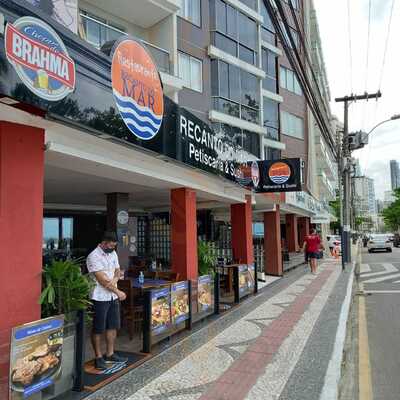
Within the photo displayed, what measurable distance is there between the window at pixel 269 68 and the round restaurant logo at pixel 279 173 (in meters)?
15.4

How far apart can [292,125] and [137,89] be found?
1041 inches

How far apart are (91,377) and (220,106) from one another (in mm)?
16767

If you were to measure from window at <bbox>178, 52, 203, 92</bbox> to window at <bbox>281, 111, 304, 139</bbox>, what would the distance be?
12264 mm

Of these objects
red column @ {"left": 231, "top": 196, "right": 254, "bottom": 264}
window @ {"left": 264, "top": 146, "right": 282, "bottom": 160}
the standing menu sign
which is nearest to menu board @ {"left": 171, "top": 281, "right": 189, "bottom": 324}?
the standing menu sign

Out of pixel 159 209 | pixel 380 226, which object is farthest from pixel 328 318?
pixel 380 226

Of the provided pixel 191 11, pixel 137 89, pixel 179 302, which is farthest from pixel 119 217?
pixel 191 11

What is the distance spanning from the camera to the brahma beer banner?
44.3 ft

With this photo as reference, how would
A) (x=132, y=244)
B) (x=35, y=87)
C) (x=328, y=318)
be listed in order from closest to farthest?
(x=35, y=87), (x=328, y=318), (x=132, y=244)

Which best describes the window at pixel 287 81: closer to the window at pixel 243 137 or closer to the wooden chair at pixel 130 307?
the window at pixel 243 137

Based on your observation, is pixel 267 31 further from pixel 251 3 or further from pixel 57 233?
pixel 57 233

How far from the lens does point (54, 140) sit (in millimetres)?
5324

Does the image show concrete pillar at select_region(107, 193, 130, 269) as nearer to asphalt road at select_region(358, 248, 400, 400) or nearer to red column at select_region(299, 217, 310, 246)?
asphalt road at select_region(358, 248, 400, 400)

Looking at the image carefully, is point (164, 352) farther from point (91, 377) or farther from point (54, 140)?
point (54, 140)

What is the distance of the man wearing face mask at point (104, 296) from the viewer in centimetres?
564
